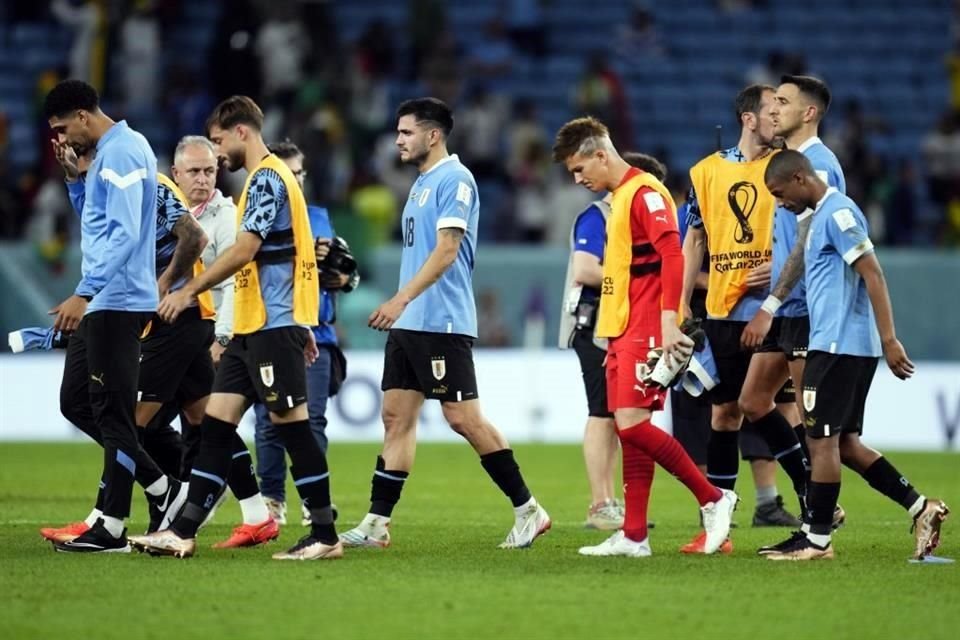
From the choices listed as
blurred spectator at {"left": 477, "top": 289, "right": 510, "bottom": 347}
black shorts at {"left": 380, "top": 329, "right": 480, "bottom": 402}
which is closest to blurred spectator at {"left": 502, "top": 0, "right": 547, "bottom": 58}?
blurred spectator at {"left": 477, "top": 289, "right": 510, "bottom": 347}

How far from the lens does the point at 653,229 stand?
908 centimetres

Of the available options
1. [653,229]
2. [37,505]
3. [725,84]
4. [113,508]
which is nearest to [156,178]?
[113,508]

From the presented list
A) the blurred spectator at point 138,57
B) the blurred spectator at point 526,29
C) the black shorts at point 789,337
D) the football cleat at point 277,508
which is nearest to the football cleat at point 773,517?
the black shorts at point 789,337

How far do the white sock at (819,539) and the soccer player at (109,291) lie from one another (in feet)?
11.7

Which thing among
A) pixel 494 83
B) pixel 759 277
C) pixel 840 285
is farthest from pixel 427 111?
pixel 494 83

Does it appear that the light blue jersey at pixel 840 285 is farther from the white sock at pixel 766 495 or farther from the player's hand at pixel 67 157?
the player's hand at pixel 67 157

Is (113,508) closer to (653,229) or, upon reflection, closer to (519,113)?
(653,229)

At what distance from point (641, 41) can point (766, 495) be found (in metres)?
15.5

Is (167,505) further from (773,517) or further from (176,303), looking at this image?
(773,517)

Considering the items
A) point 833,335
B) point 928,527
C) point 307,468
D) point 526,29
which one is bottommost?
point 928,527

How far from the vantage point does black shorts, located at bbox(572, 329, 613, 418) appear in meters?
11.6

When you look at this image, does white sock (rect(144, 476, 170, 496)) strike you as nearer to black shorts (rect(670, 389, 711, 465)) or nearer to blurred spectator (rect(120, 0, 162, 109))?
black shorts (rect(670, 389, 711, 465))

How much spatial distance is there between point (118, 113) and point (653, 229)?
16406 mm

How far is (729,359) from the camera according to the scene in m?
10.4
